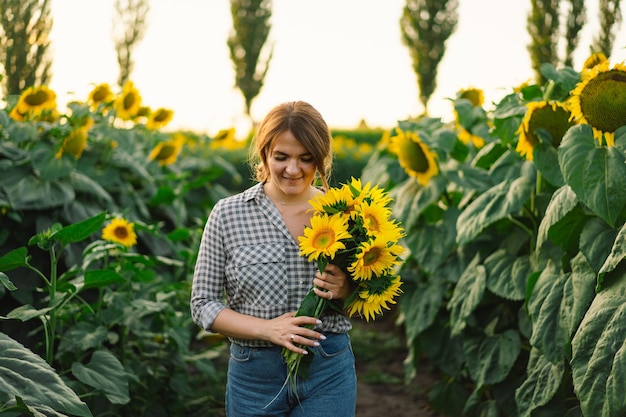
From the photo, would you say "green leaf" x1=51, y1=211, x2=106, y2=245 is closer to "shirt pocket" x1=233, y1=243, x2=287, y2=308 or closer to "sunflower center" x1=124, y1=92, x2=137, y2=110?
"shirt pocket" x1=233, y1=243, x2=287, y2=308

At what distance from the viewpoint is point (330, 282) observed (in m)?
2.07

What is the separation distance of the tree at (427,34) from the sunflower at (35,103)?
57.1 feet

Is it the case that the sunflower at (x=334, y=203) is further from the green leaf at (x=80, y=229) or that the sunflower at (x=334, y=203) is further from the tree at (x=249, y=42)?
the tree at (x=249, y=42)

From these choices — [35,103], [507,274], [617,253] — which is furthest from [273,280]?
[35,103]

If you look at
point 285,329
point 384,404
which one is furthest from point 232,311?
point 384,404

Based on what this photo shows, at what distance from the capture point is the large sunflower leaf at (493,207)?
3045mm

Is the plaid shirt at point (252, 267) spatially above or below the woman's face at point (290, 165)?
below

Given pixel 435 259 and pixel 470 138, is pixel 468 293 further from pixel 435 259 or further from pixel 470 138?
pixel 470 138

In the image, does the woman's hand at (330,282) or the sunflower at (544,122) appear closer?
the woman's hand at (330,282)

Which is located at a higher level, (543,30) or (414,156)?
(543,30)

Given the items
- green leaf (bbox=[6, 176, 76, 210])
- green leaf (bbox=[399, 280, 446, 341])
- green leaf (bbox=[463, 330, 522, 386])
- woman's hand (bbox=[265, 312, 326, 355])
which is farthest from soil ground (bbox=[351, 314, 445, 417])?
woman's hand (bbox=[265, 312, 326, 355])

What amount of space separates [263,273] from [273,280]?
0.11 feet

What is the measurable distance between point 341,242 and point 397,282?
0.21 metres

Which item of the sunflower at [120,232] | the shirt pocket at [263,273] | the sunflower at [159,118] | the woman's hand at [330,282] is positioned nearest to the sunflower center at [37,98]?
the sunflower at [159,118]
